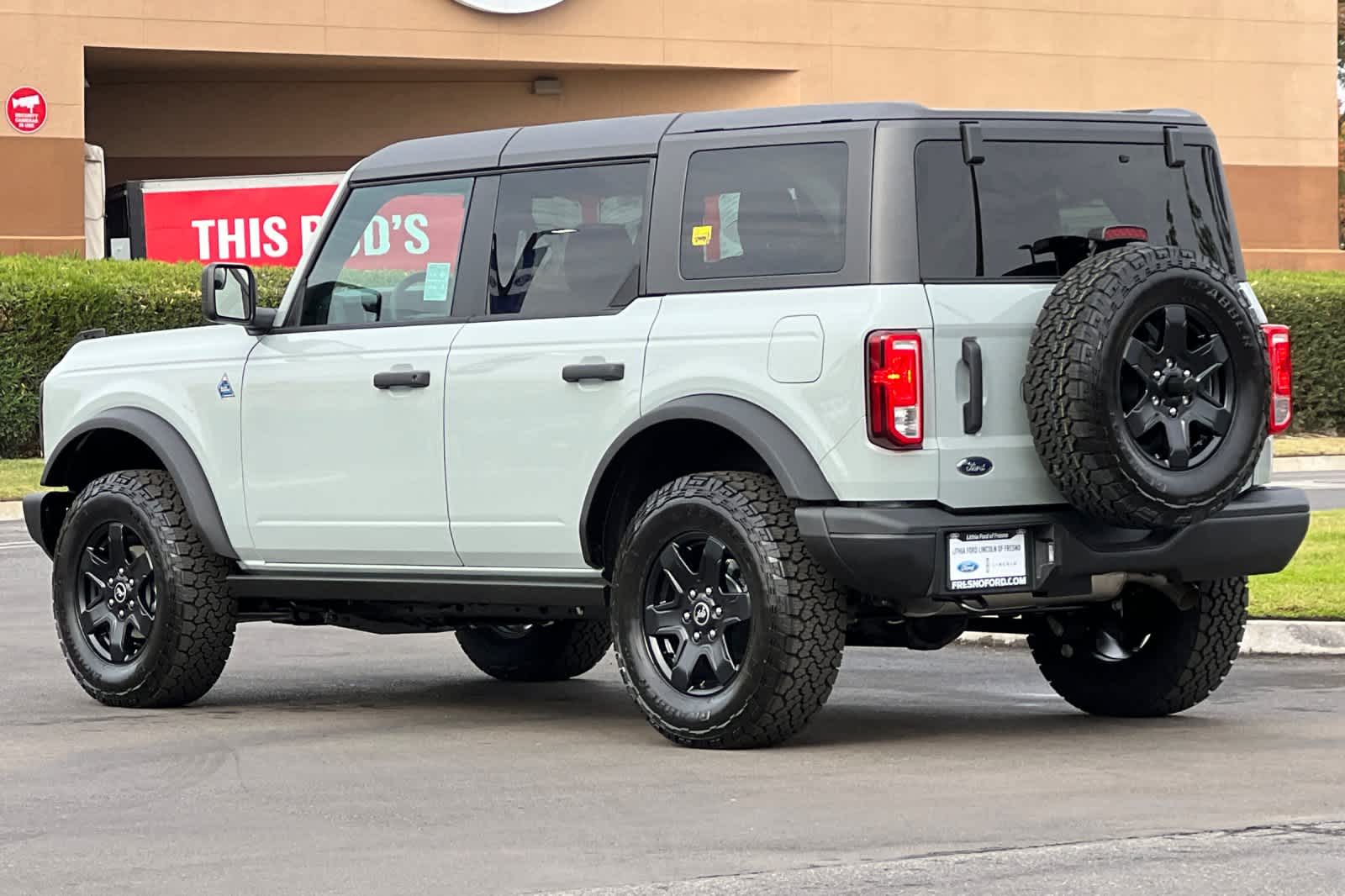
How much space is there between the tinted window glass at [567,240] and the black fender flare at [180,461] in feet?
5.30

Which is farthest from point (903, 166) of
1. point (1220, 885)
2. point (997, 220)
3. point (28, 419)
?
point (28, 419)

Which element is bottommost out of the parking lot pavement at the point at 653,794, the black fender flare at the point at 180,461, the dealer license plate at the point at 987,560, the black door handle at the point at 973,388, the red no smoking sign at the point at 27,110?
the parking lot pavement at the point at 653,794

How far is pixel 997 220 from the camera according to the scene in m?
7.89

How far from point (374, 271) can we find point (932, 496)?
2.62 metres

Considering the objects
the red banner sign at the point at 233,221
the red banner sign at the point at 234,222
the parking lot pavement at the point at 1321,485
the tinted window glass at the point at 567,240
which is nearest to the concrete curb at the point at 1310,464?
the parking lot pavement at the point at 1321,485

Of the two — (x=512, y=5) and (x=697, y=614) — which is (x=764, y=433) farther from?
(x=512, y=5)

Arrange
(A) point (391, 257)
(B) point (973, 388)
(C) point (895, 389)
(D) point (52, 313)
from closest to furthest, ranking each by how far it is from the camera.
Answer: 1. (C) point (895, 389)
2. (B) point (973, 388)
3. (A) point (391, 257)
4. (D) point (52, 313)

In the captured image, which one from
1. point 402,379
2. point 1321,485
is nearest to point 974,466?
point 402,379

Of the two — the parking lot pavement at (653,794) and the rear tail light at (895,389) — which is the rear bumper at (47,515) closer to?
the parking lot pavement at (653,794)

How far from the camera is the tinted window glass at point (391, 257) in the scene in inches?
349

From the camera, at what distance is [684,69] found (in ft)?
112

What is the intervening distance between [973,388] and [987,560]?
1.77 feet

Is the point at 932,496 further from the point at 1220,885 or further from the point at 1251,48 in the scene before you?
the point at 1251,48

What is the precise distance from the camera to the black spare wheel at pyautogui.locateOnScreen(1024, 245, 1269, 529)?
7.50m
